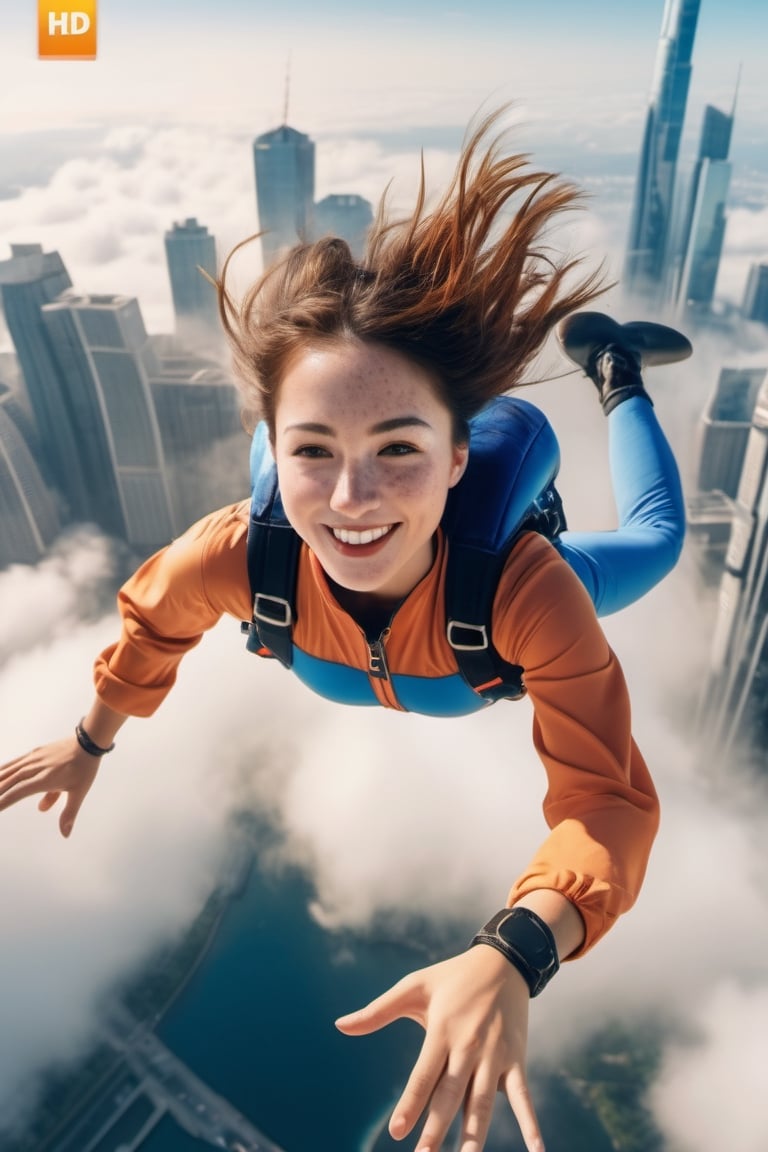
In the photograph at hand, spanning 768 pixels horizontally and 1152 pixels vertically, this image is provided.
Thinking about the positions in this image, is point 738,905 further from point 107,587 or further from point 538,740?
point 538,740

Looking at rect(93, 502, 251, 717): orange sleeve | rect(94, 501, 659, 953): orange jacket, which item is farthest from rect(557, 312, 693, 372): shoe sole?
rect(93, 502, 251, 717): orange sleeve

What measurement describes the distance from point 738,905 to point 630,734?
86.3 feet

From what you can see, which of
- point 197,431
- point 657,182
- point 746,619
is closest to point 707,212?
point 657,182

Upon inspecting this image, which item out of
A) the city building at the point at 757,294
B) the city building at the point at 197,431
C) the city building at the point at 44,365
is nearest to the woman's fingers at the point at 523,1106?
the city building at the point at 197,431

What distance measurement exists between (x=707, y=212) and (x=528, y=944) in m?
34.9

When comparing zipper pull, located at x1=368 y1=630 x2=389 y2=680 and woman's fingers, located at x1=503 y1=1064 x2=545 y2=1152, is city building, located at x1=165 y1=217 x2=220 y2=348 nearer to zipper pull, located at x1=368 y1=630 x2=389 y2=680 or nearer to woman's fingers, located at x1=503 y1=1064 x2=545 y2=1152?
zipper pull, located at x1=368 y1=630 x2=389 y2=680

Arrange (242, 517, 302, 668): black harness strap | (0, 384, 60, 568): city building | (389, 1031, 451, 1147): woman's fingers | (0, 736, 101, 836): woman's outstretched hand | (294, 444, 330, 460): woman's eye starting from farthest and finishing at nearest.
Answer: (0, 384, 60, 568): city building < (0, 736, 101, 836): woman's outstretched hand < (242, 517, 302, 668): black harness strap < (294, 444, 330, 460): woman's eye < (389, 1031, 451, 1147): woman's fingers

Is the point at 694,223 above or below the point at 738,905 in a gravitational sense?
above

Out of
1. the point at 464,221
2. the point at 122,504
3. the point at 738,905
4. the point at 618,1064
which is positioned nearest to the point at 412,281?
the point at 464,221

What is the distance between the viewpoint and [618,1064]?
15.9 metres

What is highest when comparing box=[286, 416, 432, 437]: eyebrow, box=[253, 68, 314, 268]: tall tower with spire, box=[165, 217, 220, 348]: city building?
box=[253, 68, 314, 268]: tall tower with spire

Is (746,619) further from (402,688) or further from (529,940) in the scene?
(529,940)

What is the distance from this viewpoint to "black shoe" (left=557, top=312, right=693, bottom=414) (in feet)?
8.02

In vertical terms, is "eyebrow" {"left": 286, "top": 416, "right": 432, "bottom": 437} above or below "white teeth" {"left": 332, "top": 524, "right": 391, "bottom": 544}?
above
